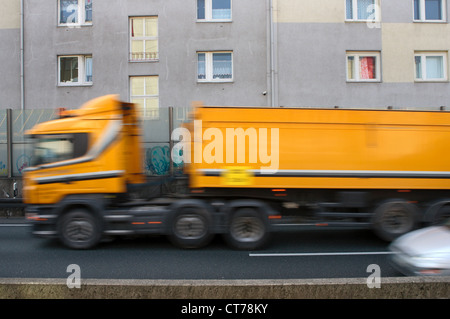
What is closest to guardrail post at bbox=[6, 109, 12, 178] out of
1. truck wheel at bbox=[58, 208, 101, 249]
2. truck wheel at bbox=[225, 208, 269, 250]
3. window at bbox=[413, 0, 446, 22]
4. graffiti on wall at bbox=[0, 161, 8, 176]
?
graffiti on wall at bbox=[0, 161, 8, 176]

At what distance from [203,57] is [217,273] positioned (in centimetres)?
1173

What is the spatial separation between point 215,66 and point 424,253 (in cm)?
1247

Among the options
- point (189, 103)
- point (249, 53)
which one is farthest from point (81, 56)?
point (249, 53)

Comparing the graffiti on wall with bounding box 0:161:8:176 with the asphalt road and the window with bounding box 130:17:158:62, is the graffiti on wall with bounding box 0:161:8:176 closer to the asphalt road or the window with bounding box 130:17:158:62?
the asphalt road

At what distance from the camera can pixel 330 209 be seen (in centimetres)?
717

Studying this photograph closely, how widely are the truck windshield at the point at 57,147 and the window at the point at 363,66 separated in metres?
12.1

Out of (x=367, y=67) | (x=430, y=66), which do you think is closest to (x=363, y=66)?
(x=367, y=67)

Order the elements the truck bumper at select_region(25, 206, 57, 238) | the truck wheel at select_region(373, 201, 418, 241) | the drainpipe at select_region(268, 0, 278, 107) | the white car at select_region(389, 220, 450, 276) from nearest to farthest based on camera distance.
→ the white car at select_region(389, 220, 450, 276), the truck bumper at select_region(25, 206, 57, 238), the truck wheel at select_region(373, 201, 418, 241), the drainpipe at select_region(268, 0, 278, 107)

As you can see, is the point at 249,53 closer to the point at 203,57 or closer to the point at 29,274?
the point at 203,57

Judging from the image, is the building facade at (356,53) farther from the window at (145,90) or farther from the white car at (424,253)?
the white car at (424,253)

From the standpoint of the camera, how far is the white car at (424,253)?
407 cm

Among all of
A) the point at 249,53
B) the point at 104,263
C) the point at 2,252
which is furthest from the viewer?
the point at 249,53

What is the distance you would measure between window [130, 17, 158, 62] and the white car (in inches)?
518

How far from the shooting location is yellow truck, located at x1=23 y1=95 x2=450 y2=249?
268 inches
